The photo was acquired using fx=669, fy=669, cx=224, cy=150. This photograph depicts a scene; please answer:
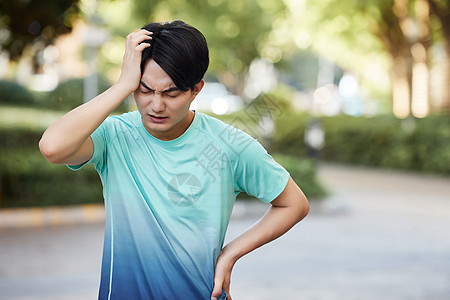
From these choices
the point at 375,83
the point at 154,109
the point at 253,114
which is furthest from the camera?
the point at 375,83

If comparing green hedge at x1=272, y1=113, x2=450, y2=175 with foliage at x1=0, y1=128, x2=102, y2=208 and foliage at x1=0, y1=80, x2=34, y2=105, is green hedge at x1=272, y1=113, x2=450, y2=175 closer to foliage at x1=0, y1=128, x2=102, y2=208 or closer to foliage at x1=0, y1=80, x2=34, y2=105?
foliage at x1=0, y1=80, x2=34, y2=105

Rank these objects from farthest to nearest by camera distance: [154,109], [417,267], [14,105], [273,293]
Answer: [14,105] → [417,267] → [273,293] → [154,109]

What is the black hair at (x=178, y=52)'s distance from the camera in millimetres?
1846

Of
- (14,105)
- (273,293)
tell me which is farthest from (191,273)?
(14,105)

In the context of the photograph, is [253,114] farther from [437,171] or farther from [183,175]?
[437,171]

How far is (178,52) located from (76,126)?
344 millimetres

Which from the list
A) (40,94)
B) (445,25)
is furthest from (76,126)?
(445,25)

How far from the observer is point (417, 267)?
756 centimetres

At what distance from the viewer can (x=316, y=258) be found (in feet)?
26.5

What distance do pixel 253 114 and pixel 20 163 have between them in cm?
951

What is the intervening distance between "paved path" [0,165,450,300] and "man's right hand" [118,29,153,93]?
4.63 meters

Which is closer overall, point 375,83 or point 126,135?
point 126,135

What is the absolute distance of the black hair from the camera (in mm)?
1846

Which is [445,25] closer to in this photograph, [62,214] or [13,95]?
[13,95]
